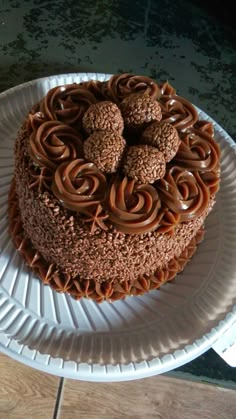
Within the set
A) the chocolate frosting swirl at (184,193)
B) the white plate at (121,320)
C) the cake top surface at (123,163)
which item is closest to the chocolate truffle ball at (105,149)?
the cake top surface at (123,163)

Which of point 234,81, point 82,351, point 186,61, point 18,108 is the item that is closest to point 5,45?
point 18,108

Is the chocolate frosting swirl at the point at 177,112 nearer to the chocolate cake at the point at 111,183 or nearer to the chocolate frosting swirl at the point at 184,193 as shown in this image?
the chocolate cake at the point at 111,183

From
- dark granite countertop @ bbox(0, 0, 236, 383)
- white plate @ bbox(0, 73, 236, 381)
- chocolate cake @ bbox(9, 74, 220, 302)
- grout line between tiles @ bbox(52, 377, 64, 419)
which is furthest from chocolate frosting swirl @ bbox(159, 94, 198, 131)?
grout line between tiles @ bbox(52, 377, 64, 419)

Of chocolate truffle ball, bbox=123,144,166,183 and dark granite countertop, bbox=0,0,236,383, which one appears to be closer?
chocolate truffle ball, bbox=123,144,166,183

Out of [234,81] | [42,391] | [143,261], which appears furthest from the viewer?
[234,81]

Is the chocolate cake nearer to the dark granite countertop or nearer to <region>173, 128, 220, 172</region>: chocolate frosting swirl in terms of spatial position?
<region>173, 128, 220, 172</region>: chocolate frosting swirl

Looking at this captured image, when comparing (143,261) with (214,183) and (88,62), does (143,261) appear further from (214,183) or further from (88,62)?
(88,62)

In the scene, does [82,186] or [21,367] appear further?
[21,367]
